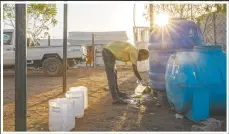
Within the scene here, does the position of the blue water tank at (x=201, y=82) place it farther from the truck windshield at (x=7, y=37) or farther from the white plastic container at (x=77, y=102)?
the truck windshield at (x=7, y=37)

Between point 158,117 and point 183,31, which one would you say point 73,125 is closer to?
point 158,117

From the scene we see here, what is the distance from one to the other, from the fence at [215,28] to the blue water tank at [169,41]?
15.1 feet

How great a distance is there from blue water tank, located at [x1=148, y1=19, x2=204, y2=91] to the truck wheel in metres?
7.59

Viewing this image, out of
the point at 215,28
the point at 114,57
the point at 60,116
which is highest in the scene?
the point at 215,28

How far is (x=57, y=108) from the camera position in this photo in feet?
15.1

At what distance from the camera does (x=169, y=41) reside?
6.47 metres

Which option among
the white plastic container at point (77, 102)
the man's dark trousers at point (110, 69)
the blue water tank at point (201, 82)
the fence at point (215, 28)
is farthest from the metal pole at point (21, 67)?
the fence at point (215, 28)

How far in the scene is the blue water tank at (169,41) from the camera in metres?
6.43

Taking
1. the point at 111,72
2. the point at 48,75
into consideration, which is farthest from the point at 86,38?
the point at 111,72

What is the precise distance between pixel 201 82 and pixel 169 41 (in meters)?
1.87

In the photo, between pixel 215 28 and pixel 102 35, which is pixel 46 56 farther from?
pixel 102 35

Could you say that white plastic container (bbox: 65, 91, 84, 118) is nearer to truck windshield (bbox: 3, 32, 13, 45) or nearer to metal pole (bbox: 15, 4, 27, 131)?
metal pole (bbox: 15, 4, 27, 131)

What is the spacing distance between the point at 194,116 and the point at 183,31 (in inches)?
87.9

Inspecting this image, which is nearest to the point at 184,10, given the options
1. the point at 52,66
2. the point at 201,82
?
the point at 52,66
